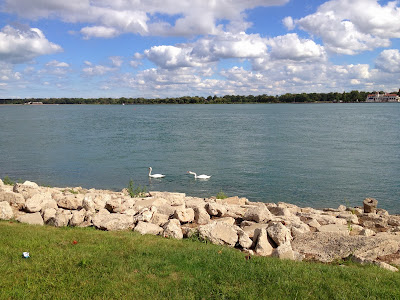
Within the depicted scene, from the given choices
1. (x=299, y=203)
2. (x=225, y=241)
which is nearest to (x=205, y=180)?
(x=299, y=203)

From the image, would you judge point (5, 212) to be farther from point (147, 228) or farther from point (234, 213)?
point (234, 213)

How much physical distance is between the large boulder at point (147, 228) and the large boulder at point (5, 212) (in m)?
3.81

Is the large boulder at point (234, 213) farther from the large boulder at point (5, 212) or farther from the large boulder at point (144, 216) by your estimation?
the large boulder at point (5, 212)

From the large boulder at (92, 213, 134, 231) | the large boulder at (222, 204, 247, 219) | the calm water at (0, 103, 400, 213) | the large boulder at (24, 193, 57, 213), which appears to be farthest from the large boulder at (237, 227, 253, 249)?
the calm water at (0, 103, 400, 213)

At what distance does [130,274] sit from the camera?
21.7ft

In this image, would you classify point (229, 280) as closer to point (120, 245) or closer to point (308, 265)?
point (308, 265)

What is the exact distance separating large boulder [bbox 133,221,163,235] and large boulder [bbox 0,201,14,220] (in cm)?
381

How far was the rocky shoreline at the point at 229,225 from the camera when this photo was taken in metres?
8.31

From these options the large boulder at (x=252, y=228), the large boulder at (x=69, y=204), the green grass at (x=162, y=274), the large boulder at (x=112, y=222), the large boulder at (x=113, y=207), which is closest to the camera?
the green grass at (x=162, y=274)

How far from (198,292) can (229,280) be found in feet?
2.21

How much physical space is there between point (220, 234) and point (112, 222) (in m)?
2.90

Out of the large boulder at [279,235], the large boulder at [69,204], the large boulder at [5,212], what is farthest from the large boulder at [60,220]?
the large boulder at [279,235]

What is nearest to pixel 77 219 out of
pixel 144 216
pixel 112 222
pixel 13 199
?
pixel 112 222

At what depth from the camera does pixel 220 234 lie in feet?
28.8
